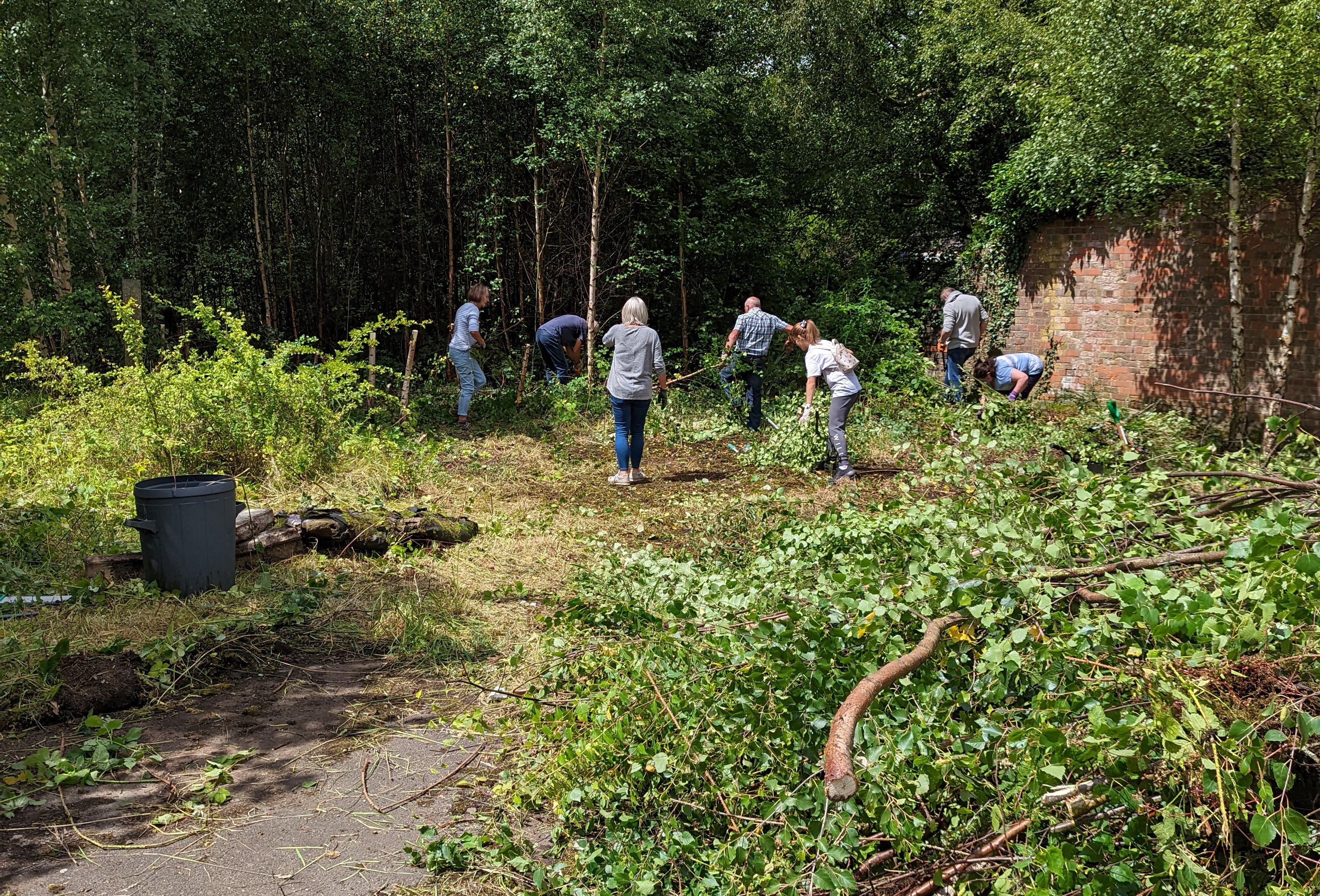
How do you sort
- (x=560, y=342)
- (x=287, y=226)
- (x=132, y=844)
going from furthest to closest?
(x=287, y=226) < (x=560, y=342) < (x=132, y=844)

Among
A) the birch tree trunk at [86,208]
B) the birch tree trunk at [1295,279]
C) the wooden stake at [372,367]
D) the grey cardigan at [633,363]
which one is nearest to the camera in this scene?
the grey cardigan at [633,363]

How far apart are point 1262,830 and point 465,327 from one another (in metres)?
9.91

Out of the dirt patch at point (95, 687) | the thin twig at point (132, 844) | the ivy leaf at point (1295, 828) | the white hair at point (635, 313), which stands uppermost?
the white hair at point (635, 313)

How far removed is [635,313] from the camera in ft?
27.7

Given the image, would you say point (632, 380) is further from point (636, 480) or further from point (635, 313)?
point (636, 480)

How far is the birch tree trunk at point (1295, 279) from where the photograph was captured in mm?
9422

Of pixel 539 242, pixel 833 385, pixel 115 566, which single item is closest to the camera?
pixel 115 566

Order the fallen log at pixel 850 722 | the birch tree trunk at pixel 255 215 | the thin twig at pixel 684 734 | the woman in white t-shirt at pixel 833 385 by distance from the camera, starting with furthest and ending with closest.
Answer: the birch tree trunk at pixel 255 215 → the woman in white t-shirt at pixel 833 385 → the thin twig at pixel 684 734 → the fallen log at pixel 850 722

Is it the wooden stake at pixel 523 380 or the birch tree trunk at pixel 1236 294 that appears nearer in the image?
the birch tree trunk at pixel 1236 294

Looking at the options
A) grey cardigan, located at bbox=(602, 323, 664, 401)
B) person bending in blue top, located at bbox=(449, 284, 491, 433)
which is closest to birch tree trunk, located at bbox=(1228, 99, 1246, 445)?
grey cardigan, located at bbox=(602, 323, 664, 401)

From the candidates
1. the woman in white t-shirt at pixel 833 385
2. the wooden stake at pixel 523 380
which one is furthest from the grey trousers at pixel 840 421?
the wooden stake at pixel 523 380

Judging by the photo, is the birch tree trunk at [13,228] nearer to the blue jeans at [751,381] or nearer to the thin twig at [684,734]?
the blue jeans at [751,381]

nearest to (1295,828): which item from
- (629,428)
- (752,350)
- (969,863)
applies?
(969,863)

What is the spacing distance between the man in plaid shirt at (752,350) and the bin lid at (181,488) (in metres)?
6.49
